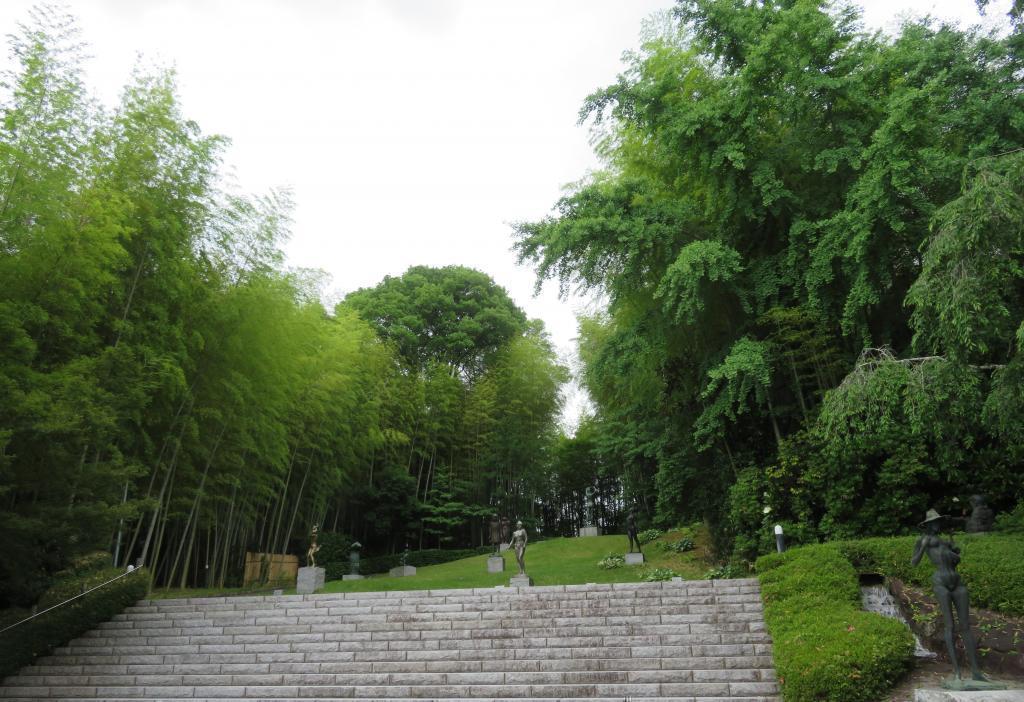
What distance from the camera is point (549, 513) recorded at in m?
36.5

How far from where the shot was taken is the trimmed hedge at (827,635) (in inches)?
218

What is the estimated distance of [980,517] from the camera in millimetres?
8117

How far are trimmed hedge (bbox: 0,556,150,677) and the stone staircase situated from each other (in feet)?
0.54

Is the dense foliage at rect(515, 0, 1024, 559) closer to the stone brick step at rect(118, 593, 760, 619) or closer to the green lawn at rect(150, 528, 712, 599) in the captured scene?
the green lawn at rect(150, 528, 712, 599)

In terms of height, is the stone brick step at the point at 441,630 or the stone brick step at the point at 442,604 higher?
the stone brick step at the point at 442,604

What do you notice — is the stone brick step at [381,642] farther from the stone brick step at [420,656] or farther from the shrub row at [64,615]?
the shrub row at [64,615]

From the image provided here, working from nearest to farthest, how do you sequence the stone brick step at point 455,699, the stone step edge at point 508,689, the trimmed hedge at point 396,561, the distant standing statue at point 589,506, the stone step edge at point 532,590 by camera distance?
1. the stone brick step at point 455,699
2. the stone step edge at point 508,689
3. the stone step edge at point 532,590
4. the trimmed hedge at point 396,561
5. the distant standing statue at point 589,506

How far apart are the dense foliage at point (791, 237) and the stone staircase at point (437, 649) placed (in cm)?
286

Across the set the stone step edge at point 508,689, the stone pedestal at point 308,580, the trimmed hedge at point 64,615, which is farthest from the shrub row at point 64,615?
the stone pedestal at point 308,580

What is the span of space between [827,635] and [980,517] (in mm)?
3598

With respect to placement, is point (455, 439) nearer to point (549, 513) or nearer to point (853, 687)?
point (549, 513)

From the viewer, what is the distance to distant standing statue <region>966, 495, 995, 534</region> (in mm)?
8102

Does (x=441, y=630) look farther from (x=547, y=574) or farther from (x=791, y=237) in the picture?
(x=791, y=237)

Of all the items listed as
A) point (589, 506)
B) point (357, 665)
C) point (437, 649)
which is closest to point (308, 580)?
point (357, 665)
